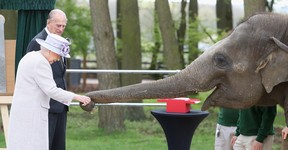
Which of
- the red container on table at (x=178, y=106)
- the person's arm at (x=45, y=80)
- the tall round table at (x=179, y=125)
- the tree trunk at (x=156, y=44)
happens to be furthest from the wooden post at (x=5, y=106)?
the tree trunk at (x=156, y=44)

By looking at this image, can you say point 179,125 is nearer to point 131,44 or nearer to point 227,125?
point 227,125

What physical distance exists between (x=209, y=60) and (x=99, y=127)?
34.8 ft

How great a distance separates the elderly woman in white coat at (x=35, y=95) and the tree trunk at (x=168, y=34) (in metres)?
10.9

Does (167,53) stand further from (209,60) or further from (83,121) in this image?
(209,60)

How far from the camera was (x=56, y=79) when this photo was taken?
9.18 metres

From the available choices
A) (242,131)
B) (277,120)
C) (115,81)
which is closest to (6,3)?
(242,131)

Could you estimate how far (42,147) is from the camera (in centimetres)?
815

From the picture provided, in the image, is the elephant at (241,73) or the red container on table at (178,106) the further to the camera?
the red container on table at (178,106)

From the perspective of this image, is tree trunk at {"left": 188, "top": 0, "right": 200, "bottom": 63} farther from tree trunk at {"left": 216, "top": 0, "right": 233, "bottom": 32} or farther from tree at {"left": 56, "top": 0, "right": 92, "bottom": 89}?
tree at {"left": 56, "top": 0, "right": 92, "bottom": 89}

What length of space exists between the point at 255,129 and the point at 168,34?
11.0m

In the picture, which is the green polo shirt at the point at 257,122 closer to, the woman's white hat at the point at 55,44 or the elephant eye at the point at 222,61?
the elephant eye at the point at 222,61

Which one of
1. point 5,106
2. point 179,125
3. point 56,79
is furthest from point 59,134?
point 179,125

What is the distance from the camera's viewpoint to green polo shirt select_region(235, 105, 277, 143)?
303 inches

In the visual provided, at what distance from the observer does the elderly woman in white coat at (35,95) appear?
7.93 metres
